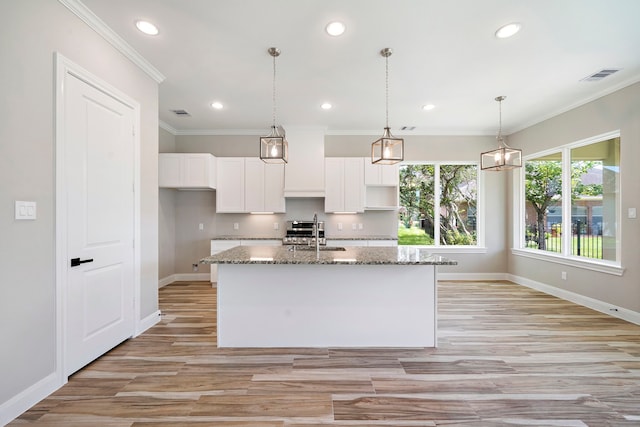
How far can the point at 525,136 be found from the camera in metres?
5.25

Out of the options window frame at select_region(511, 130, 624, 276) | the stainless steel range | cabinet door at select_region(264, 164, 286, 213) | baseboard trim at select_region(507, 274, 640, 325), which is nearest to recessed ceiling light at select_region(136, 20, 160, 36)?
cabinet door at select_region(264, 164, 286, 213)

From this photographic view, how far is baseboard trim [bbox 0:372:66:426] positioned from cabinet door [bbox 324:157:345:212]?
406 cm

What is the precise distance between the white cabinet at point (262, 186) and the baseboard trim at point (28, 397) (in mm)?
3585

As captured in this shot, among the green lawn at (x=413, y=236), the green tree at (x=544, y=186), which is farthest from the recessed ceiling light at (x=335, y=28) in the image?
the green tree at (x=544, y=186)

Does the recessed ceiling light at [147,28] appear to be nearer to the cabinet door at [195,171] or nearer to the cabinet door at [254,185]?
the cabinet door at [195,171]

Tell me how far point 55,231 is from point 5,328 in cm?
65

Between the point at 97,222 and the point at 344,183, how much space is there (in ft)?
12.3

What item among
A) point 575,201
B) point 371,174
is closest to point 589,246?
point 575,201

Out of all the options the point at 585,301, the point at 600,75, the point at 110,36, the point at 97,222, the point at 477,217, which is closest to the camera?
the point at 97,222

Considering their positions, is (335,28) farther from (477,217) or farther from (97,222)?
(477,217)

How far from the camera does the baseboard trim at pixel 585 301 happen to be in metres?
3.50

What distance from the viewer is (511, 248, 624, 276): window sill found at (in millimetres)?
3728

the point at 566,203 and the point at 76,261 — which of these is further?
the point at 566,203

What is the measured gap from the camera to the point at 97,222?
2498mm
